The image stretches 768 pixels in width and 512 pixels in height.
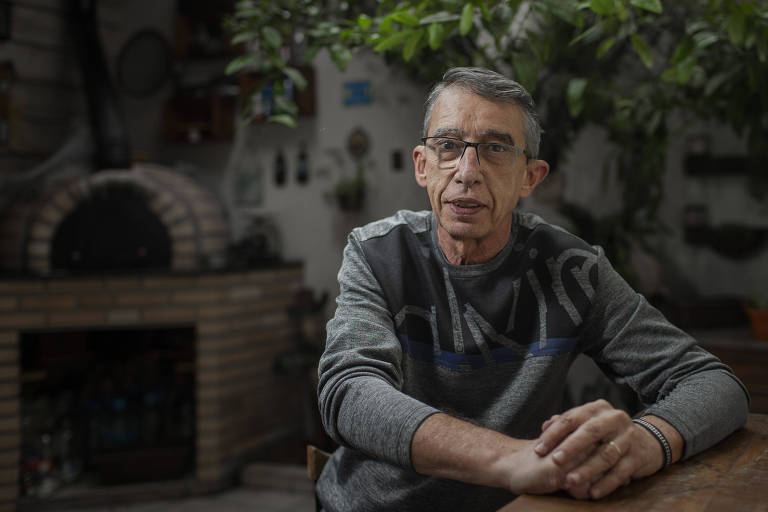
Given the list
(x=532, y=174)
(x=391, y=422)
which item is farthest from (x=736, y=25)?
(x=391, y=422)

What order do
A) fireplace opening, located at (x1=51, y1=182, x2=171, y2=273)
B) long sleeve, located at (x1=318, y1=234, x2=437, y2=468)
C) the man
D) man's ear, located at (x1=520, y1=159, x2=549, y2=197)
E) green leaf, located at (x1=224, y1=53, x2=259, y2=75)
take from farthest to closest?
fireplace opening, located at (x1=51, y1=182, x2=171, y2=273) → green leaf, located at (x1=224, y1=53, x2=259, y2=75) → man's ear, located at (x1=520, y1=159, x2=549, y2=197) → the man → long sleeve, located at (x1=318, y1=234, x2=437, y2=468)

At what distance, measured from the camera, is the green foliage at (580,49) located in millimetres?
1469

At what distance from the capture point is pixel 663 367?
120 cm

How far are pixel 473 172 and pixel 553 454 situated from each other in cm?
53

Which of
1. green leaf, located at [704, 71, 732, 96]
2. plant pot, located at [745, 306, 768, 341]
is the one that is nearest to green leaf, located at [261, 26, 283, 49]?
green leaf, located at [704, 71, 732, 96]

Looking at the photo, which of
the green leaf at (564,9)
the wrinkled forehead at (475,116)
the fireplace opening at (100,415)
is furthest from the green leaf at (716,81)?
the fireplace opening at (100,415)

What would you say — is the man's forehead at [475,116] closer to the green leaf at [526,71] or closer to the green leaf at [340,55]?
the green leaf at [526,71]

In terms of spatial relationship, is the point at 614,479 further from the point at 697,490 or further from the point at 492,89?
the point at 492,89

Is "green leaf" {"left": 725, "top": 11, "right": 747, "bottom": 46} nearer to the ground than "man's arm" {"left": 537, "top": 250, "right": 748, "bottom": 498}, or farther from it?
farther from it

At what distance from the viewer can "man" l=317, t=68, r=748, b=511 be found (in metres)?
1.19

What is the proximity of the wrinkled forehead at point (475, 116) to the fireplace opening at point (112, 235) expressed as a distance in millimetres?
2540

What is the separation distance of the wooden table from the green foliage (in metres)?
0.80

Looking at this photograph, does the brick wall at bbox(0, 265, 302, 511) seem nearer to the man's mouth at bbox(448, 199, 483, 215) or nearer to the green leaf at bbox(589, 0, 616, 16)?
the man's mouth at bbox(448, 199, 483, 215)

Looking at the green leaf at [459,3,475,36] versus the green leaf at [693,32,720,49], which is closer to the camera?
the green leaf at [459,3,475,36]
